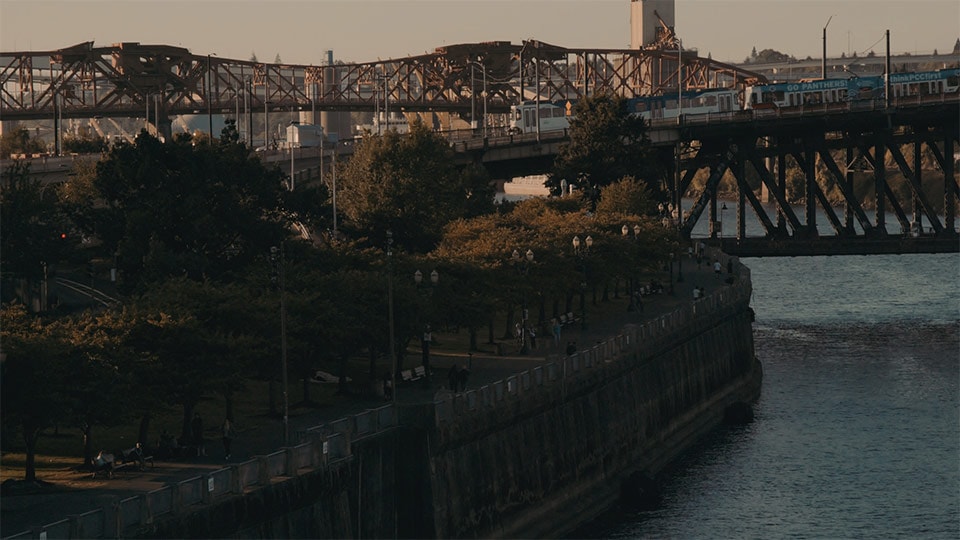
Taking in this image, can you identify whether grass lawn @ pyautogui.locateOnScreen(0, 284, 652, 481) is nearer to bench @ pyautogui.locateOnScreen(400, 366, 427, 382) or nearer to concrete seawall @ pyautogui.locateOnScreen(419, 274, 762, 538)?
bench @ pyautogui.locateOnScreen(400, 366, 427, 382)

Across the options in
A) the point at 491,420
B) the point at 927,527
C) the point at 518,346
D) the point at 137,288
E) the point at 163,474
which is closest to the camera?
the point at 163,474

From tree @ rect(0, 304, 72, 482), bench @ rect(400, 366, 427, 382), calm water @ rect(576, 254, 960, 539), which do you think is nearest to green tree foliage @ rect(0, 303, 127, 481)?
tree @ rect(0, 304, 72, 482)

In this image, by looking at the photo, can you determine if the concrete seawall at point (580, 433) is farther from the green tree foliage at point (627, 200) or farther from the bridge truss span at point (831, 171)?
the bridge truss span at point (831, 171)

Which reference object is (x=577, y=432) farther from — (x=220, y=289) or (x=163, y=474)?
(x=163, y=474)

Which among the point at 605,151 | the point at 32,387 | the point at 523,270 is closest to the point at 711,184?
the point at 605,151

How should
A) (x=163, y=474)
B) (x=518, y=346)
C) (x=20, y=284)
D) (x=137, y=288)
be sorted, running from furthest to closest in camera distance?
(x=20, y=284) < (x=518, y=346) < (x=137, y=288) < (x=163, y=474)

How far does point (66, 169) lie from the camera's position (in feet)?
498

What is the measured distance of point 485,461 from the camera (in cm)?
7450

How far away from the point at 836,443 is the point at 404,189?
1455 inches

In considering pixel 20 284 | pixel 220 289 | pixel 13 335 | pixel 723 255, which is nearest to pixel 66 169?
pixel 20 284

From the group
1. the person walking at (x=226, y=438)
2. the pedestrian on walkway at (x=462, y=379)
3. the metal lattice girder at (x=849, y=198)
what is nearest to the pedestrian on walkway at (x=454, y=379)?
the pedestrian on walkway at (x=462, y=379)

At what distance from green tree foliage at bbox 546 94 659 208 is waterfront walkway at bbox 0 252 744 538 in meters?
48.2

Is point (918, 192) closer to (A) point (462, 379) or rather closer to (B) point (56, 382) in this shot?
(A) point (462, 379)

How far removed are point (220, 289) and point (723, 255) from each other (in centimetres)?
7328
